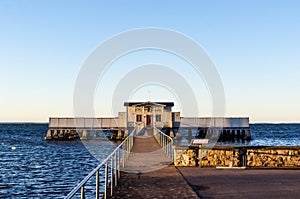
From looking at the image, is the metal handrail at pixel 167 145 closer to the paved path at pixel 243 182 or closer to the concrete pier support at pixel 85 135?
the paved path at pixel 243 182

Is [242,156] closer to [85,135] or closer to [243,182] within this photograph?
[243,182]

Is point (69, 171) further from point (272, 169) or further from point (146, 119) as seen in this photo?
point (146, 119)

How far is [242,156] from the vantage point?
1577 centimetres

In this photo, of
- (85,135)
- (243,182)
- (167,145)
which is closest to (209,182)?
(243,182)

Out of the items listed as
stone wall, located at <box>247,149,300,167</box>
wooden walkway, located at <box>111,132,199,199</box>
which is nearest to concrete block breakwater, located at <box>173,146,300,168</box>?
stone wall, located at <box>247,149,300,167</box>

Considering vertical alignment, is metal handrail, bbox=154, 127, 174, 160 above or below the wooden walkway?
above

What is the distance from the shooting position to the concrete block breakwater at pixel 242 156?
1559 centimetres

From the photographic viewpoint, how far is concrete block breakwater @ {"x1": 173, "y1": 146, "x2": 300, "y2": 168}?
51.2ft

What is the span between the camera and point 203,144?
53.6 ft

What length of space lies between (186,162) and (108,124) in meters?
39.8

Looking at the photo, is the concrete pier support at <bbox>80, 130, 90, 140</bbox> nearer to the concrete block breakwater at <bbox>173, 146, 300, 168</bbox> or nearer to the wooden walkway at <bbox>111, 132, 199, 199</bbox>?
the wooden walkway at <bbox>111, 132, 199, 199</bbox>

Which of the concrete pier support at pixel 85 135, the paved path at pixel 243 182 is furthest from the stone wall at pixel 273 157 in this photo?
the concrete pier support at pixel 85 135

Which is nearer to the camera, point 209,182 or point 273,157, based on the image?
point 209,182

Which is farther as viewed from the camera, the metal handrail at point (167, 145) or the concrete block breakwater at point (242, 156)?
the metal handrail at point (167, 145)
